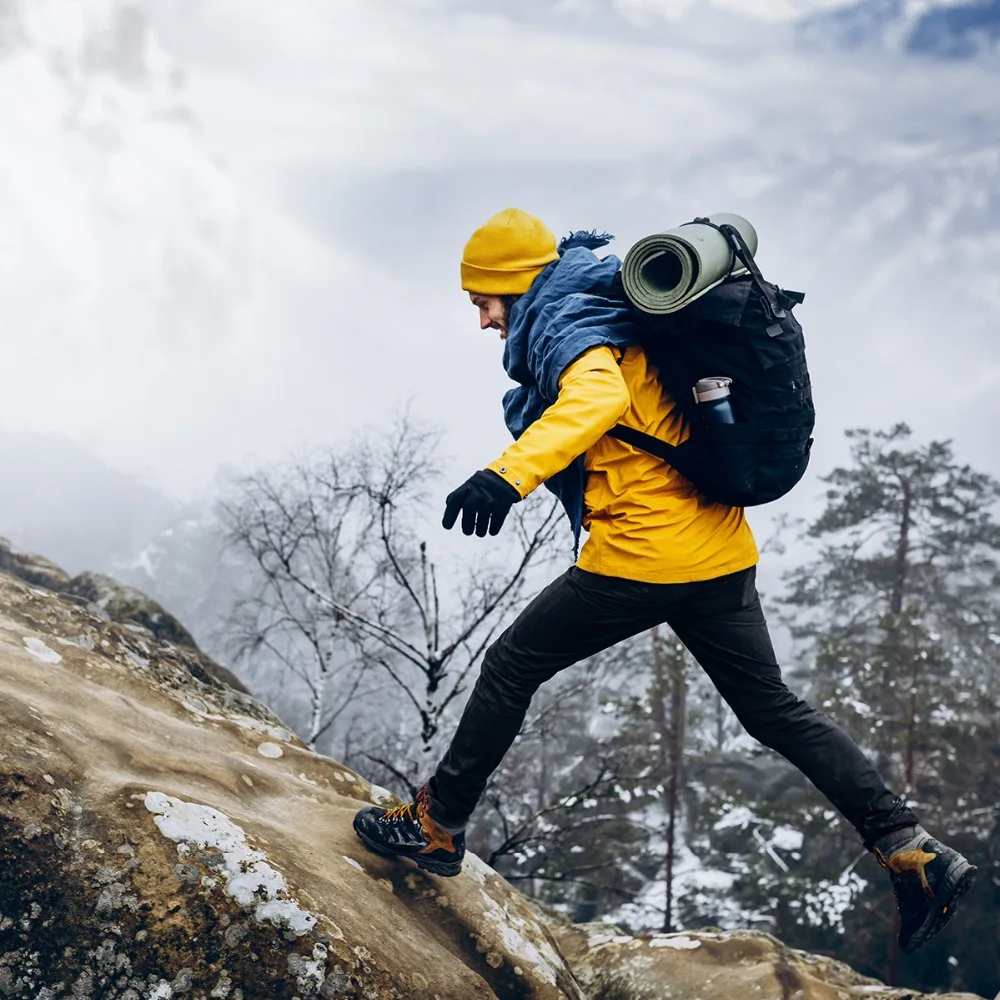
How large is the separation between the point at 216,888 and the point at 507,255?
7.36ft

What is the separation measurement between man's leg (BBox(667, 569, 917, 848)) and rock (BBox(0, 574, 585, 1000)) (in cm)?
130

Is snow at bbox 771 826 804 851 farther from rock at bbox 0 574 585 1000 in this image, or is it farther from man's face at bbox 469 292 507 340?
man's face at bbox 469 292 507 340

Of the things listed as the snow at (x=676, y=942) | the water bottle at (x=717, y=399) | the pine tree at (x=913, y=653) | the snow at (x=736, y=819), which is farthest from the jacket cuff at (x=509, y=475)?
the snow at (x=736, y=819)

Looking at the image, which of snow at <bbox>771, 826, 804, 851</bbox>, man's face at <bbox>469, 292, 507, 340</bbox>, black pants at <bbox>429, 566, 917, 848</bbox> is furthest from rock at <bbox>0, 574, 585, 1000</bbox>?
snow at <bbox>771, 826, 804, 851</bbox>

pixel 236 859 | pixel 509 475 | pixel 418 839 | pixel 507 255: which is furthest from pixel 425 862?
pixel 507 255

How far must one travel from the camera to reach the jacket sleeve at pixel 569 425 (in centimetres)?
240

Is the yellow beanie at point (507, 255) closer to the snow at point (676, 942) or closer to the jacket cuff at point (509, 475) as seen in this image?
the jacket cuff at point (509, 475)

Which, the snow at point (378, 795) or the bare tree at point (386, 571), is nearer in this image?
the snow at point (378, 795)

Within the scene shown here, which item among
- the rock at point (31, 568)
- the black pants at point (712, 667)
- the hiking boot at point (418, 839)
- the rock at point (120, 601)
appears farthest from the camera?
the rock at point (31, 568)

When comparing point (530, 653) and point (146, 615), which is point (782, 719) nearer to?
point (530, 653)

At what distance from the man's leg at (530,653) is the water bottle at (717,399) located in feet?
1.90

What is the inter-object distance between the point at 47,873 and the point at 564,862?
15.8m

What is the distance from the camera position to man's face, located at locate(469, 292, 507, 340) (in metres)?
3.01

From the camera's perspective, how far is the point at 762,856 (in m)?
19.3
